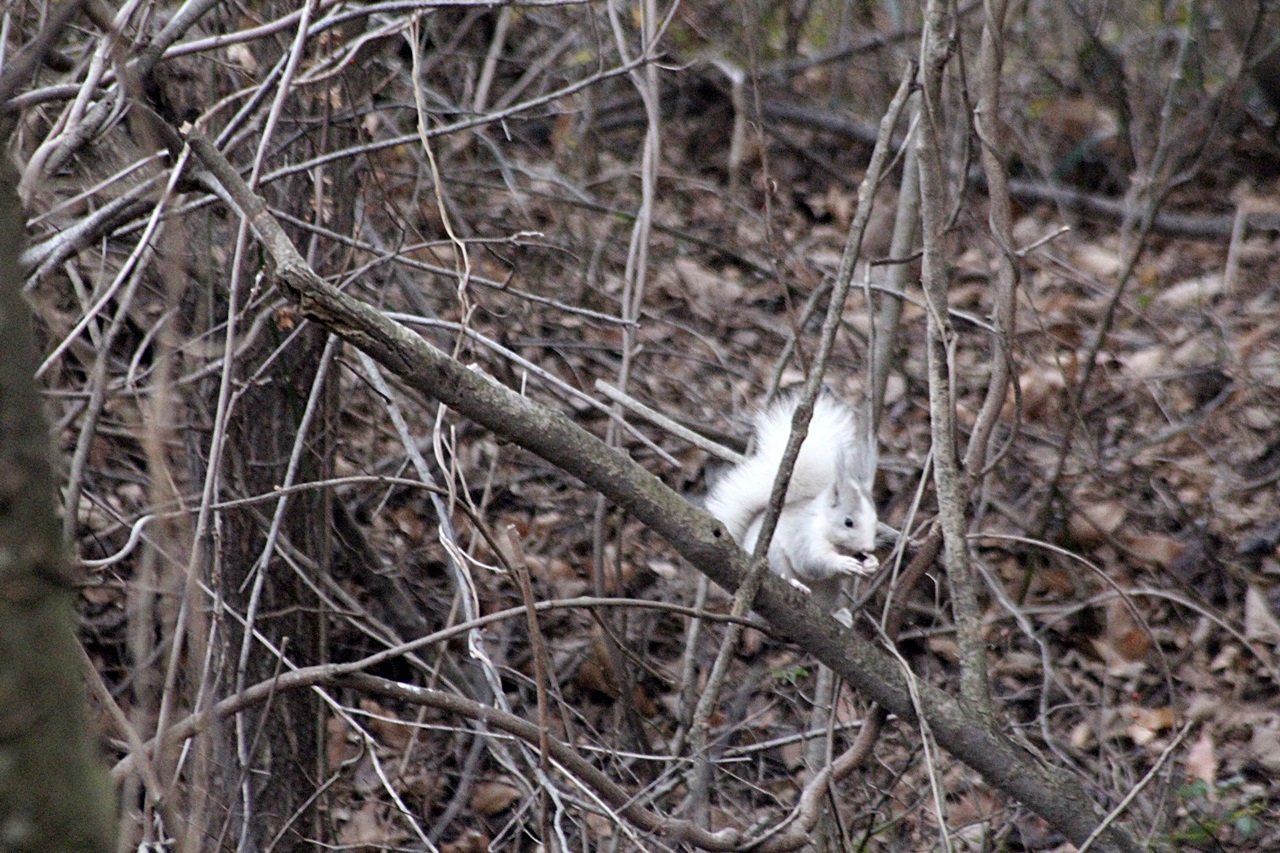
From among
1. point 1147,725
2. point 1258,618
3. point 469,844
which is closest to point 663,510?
point 469,844

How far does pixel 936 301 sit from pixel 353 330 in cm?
122

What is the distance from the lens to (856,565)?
3240 millimetres

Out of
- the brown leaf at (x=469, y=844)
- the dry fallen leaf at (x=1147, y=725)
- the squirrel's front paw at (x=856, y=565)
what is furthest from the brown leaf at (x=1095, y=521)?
the brown leaf at (x=469, y=844)

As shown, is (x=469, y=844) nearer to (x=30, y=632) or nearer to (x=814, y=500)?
(x=814, y=500)

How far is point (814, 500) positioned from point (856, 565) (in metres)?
0.29

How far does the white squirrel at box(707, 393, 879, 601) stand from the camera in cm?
331

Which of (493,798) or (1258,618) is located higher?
(1258,618)

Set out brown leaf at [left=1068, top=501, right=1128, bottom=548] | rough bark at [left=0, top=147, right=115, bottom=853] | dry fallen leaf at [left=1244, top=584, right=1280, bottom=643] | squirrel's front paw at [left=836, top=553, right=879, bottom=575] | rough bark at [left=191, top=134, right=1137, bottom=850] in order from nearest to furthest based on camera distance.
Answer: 1. rough bark at [left=0, top=147, right=115, bottom=853]
2. rough bark at [left=191, top=134, right=1137, bottom=850]
3. squirrel's front paw at [left=836, top=553, right=879, bottom=575]
4. dry fallen leaf at [left=1244, top=584, right=1280, bottom=643]
5. brown leaf at [left=1068, top=501, right=1128, bottom=548]

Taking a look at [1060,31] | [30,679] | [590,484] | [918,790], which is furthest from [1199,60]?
[30,679]

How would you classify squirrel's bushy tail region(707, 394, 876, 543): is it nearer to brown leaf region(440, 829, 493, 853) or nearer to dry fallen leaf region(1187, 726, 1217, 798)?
brown leaf region(440, 829, 493, 853)

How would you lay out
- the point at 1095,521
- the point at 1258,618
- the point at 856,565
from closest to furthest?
the point at 856,565, the point at 1258,618, the point at 1095,521

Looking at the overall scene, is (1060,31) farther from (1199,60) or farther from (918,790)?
(918,790)

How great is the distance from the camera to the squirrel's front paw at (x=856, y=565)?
10.6ft

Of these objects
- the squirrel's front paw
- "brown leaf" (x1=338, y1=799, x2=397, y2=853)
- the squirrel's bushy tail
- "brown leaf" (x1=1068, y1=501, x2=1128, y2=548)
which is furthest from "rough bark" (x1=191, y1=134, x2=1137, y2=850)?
"brown leaf" (x1=1068, y1=501, x2=1128, y2=548)
